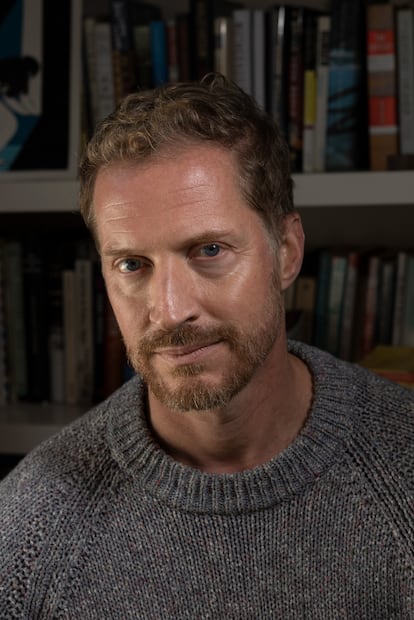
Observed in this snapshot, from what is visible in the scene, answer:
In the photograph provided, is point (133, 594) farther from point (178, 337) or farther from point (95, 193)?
point (95, 193)

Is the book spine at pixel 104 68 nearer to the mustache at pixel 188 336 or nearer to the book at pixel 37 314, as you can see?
the book at pixel 37 314

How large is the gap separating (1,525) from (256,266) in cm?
46

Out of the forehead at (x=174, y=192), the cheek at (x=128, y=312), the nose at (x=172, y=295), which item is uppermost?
the forehead at (x=174, y=192)

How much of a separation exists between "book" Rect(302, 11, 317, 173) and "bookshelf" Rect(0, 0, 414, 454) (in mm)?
94

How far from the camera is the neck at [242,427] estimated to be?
1126 mm

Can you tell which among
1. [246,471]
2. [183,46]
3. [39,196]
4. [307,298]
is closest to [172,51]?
[183,46]

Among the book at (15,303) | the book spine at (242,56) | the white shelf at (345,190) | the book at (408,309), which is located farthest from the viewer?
the book at (15,303)

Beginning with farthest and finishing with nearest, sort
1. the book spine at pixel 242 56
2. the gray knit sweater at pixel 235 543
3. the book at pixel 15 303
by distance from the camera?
the book at pixel 15 303 < the book spine at pixel 242 56 < the gray knit sweater at pixel 235 543

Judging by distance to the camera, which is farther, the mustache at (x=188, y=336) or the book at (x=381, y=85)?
the book at (x=381, y=85)

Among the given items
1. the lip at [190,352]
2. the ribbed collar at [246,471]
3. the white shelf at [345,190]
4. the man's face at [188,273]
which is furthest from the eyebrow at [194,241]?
the white shelf at [345,190]

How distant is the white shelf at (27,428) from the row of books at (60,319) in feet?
0.33

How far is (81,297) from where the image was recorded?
1779mm

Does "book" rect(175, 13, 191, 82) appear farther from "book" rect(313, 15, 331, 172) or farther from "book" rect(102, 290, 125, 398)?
"book" rect(102, 290, 125, 398)

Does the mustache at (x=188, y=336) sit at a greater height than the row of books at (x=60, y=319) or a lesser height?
greater
